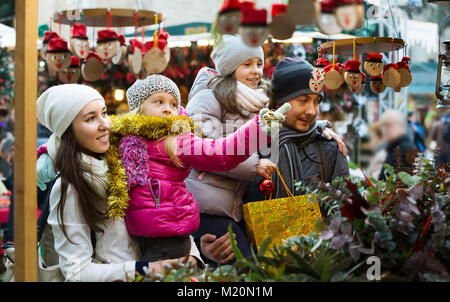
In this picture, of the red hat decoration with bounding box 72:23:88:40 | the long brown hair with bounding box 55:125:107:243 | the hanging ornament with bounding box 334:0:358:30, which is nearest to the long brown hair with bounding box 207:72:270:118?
the red hat decoration with bounding box 72:23:88:40

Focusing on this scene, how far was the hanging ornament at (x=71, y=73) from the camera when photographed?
2.72 meters

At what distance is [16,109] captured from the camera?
1422 millimetres

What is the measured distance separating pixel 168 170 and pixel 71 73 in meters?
1.03

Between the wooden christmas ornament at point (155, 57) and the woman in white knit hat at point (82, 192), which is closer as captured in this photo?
the woman in white knit hat at point (82, 192)

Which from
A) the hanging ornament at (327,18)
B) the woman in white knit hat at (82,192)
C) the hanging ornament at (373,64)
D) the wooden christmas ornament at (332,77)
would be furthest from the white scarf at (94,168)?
the hanging ornament at (373,64)

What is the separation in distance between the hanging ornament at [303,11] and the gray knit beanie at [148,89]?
1025 mm

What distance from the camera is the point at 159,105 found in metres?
2.22

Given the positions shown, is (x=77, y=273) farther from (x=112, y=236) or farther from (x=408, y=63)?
(x=408, y=63)

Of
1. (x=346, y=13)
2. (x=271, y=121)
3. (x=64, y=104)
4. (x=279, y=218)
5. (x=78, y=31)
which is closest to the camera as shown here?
(x=346, y=13)

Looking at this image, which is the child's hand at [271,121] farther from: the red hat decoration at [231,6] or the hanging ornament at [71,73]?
the hanging ornament at [71,73]

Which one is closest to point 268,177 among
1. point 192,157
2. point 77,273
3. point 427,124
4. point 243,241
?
point 243,241

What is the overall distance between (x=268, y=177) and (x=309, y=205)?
1.06ft

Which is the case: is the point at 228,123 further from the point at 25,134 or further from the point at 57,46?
the point at 25,134

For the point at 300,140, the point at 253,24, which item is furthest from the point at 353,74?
the point at 253,24
